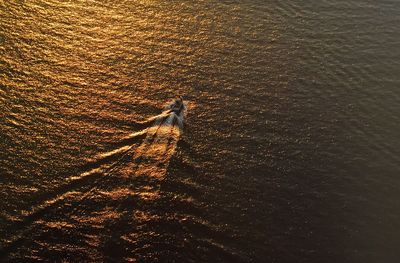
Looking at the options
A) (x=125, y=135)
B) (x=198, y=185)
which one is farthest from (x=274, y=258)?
(x=125, y=135)

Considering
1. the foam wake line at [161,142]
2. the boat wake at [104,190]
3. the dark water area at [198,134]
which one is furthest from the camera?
the foam wake line at [161,142]

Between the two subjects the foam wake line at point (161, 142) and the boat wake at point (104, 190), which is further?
the foam wake line at point (161, 142)

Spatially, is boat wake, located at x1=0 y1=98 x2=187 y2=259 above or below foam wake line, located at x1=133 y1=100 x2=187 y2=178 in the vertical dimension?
below

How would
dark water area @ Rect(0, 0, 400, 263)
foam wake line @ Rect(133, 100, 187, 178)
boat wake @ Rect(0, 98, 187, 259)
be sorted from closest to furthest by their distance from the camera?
boat wake @ Rect(0, 98, 187, 259) → dark water area @ Rect(0, 0, 400, 263) → foam wake line @ Rect(133, 100, 187, 178)

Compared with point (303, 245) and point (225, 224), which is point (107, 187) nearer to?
point (225, 224)

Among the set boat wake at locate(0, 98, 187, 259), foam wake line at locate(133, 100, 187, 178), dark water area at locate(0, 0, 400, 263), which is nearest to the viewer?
boat wake at locate(0, 98, 187, 259)

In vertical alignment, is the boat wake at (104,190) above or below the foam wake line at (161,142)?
below

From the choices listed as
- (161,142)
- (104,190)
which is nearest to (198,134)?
(161,142)

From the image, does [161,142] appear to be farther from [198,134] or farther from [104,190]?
[104,190]

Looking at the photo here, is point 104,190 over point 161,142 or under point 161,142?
under
